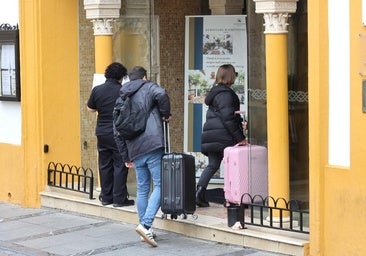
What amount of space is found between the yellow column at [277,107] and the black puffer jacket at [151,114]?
1.11 meters

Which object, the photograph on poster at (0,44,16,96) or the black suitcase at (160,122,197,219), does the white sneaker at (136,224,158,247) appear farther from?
the photograph on poster at (0,44,16,96)

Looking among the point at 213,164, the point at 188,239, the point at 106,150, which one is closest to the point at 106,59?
the point at 106,150

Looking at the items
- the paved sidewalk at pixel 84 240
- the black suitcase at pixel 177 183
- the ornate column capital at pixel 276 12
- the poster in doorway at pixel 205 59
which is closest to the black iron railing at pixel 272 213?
the paved sidewalk at pixel 84 240

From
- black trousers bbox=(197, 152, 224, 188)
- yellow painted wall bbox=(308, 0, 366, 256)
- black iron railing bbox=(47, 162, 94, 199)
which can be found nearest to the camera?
yellow painted wall bbox=(308, 0, 366, 256)

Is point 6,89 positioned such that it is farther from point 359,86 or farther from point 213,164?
point 359,86

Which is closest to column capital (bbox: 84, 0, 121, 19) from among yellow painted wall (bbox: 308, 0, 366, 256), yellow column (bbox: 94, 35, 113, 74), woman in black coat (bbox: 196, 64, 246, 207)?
yellow column (bbox: 94, 35, 113, 74)

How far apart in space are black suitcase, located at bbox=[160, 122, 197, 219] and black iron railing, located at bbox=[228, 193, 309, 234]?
1.56 ft

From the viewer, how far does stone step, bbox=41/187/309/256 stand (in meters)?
9.25

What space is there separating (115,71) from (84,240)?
2.08m

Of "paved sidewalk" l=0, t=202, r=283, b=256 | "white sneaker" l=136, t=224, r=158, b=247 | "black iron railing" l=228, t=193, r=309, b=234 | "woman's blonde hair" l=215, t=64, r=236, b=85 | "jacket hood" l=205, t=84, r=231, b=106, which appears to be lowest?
"paved sidewalk" l=0, t=202, r=283, b=256

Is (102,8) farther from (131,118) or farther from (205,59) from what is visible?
(131,118)

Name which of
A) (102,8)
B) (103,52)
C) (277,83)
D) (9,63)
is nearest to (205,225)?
(277,83)

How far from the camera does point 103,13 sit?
11.9 metres

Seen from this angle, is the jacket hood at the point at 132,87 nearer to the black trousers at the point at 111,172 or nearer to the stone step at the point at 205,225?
the black trousers at the point at 111,172
